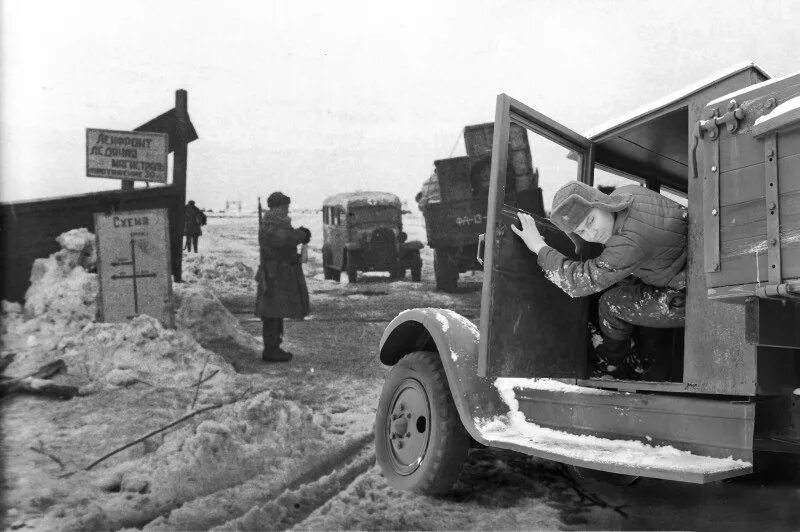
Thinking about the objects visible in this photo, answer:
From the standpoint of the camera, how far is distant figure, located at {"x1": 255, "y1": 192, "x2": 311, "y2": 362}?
17.9 feet

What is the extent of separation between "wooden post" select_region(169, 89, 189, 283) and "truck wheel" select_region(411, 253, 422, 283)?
2.30m

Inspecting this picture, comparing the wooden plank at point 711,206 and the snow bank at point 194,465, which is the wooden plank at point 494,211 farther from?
the snow bank at point 194,465

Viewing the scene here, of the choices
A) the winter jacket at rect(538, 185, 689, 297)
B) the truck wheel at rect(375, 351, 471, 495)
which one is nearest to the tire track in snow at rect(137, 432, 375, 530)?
the truck wheel at rect(375, 351, 471, 495)

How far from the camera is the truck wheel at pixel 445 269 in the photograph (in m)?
6.29

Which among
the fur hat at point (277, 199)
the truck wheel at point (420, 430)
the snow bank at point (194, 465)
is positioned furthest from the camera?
the fur hat at point (277, 199)

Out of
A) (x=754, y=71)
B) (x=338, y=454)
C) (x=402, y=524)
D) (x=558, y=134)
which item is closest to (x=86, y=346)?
(x=338, y=454)

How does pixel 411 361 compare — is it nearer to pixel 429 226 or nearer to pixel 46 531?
pixel 46 531

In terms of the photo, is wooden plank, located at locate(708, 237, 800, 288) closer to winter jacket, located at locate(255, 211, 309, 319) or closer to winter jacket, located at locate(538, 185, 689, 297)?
winter jacket, located at locate(538, 185, 689, 297)

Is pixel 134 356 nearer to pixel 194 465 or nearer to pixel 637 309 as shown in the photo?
pixel 194 465

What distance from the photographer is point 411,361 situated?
3.53 meters

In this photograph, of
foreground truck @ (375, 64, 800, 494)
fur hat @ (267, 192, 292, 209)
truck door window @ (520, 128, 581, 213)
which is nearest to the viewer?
foreground truck @ (375, 64, 800, 494)

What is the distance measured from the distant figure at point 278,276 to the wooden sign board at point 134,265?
787 millimetres

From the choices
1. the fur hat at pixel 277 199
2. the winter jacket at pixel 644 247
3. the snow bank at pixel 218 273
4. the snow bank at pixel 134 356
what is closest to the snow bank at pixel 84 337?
the snow bank at pixel 134 356

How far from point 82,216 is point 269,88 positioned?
191 centimetres
